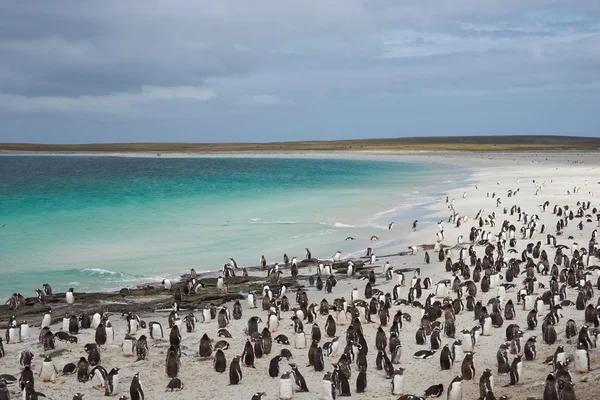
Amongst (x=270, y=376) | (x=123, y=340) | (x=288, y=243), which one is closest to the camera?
(x=270, y=376)

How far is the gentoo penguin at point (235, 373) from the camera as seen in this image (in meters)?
10.4

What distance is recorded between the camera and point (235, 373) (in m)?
10.4

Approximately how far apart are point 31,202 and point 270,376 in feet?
132

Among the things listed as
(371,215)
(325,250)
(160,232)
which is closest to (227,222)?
(160,232)

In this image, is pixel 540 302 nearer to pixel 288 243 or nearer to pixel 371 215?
pixel 288 243

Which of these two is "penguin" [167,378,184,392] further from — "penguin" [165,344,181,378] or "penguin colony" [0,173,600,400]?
"penguin" [165,344,181,378]

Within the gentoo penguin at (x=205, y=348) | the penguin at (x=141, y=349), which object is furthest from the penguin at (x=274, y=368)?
the penguin at (x=141, y=349)

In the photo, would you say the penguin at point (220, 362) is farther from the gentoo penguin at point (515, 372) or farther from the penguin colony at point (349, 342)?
the gentoo penguin at point (515, 372)

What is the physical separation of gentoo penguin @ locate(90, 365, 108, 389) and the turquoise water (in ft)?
29.5

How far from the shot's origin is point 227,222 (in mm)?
33688

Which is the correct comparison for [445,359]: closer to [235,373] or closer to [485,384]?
[485,384]

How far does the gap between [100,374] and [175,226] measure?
2247 centimetres

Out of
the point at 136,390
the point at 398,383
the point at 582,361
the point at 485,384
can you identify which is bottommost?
the point at 136,390

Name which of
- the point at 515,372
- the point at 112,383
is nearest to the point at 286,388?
A: the point at 112,383
